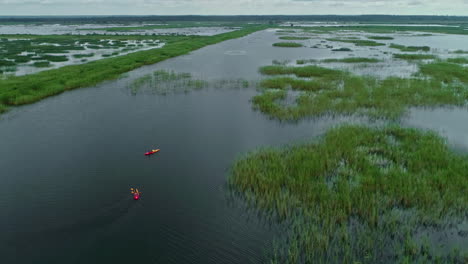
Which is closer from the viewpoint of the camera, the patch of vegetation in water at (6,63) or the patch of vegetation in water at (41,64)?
the patch of vegetation in water at (6,63)

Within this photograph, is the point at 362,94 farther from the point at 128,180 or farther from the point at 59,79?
the point at 59,79

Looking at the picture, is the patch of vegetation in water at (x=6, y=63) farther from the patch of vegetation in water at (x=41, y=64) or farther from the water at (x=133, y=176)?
the water at (x=133, y=176)

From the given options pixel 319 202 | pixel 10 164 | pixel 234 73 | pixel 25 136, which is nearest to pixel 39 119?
pixel 25 136

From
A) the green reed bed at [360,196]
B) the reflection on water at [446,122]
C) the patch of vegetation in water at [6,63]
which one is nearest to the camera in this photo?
the green reed bed at [360,196]

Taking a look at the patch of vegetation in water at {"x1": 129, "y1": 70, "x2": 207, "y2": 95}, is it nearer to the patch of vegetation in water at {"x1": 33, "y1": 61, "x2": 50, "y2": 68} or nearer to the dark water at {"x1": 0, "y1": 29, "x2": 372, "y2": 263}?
the dark water at {"x1": 0, "y1": 29, "x2": 372, "y2": 263}

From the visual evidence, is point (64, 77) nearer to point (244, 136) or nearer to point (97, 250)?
point (244, 136)

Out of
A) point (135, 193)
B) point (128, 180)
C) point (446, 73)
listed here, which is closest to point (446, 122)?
point (446, 73)

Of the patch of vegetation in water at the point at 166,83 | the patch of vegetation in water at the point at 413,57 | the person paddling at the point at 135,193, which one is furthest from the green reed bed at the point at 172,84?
the patch of vegetation in water at the point at 413,57
